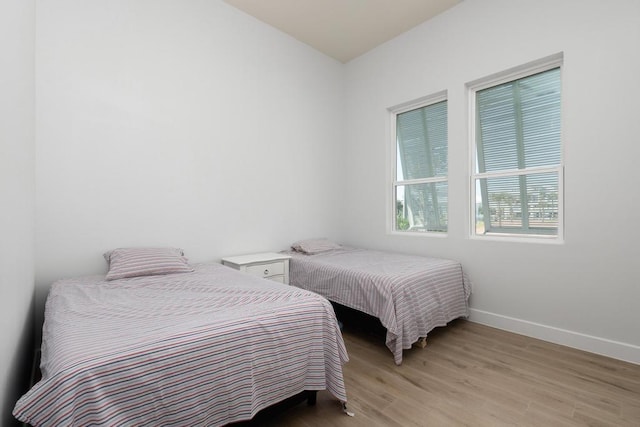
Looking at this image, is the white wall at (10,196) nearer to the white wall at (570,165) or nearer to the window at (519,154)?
the white wall at (570,165)

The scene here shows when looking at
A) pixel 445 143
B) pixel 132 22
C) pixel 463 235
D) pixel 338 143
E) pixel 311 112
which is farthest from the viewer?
pixel 338 143

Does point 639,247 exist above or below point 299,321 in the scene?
above

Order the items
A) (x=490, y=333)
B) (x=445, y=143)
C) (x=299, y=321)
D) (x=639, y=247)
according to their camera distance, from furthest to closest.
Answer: (x=445, y=143) → (x=490, y=333) → (x=639, y=247) → (x=299, y=321)

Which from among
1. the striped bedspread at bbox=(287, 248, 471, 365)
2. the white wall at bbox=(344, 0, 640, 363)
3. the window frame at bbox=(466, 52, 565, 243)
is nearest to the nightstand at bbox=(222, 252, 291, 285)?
the striped bedspread at bbox=(287, 248, 471, 365)

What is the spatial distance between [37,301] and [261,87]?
268cm

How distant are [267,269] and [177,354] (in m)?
1.75

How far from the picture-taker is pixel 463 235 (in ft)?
9.65

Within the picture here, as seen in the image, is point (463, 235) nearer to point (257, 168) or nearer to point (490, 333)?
point (490, 333)

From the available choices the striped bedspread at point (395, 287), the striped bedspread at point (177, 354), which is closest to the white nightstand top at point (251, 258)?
the striped bedspread at point (395, 287)

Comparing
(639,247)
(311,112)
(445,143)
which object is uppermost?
(311,112)

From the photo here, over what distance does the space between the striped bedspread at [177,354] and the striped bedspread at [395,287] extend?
716mm

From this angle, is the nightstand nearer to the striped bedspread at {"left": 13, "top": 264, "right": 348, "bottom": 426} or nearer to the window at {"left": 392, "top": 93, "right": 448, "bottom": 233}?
the striped bedspread at {"left": 13, "top": 264, "right": 348, "bottom": 426}

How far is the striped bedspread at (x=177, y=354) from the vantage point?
0.95 m

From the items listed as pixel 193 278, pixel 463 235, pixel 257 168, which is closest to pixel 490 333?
pixel 463 235
